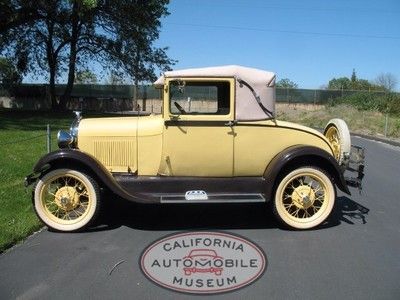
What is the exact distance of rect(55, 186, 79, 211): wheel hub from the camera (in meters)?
6.03

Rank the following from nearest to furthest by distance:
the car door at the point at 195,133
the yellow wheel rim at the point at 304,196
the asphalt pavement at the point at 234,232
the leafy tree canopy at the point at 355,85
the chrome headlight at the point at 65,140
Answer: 1. the asphalt pavement at the point at 234,232
2. the car door at the point at 195,133
3. the yellow wheel rim at the point at 304,196
4. the chrome headlight at the point at 65,140
5. the leafy tree canopy at the point at 355,85

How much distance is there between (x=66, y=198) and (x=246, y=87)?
2.59 meters

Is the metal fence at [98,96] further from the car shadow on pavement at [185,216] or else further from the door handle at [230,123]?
the door handle at [230,123]

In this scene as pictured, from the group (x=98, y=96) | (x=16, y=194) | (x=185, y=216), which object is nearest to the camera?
(x=185, y=216)

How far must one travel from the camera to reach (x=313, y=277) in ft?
15.2

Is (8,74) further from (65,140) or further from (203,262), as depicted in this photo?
(203,262)

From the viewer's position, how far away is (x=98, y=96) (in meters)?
47.0

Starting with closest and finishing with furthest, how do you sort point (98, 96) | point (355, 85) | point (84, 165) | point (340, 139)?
1. point (84, 165)
2. point (340, 139)
3. point (98, 96)
4. point (355, 85)

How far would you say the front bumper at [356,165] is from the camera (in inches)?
264

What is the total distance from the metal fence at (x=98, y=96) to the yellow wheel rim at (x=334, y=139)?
31558 mm

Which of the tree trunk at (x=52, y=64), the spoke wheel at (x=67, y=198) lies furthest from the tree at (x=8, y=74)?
the spoke wheel at (x=67, y=198)

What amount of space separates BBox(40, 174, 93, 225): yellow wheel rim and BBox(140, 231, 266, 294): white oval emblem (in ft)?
3.93

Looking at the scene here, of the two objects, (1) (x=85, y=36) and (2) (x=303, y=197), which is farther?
(1) (x=85, y=36)

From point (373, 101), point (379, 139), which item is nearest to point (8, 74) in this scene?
point (373, 101)
